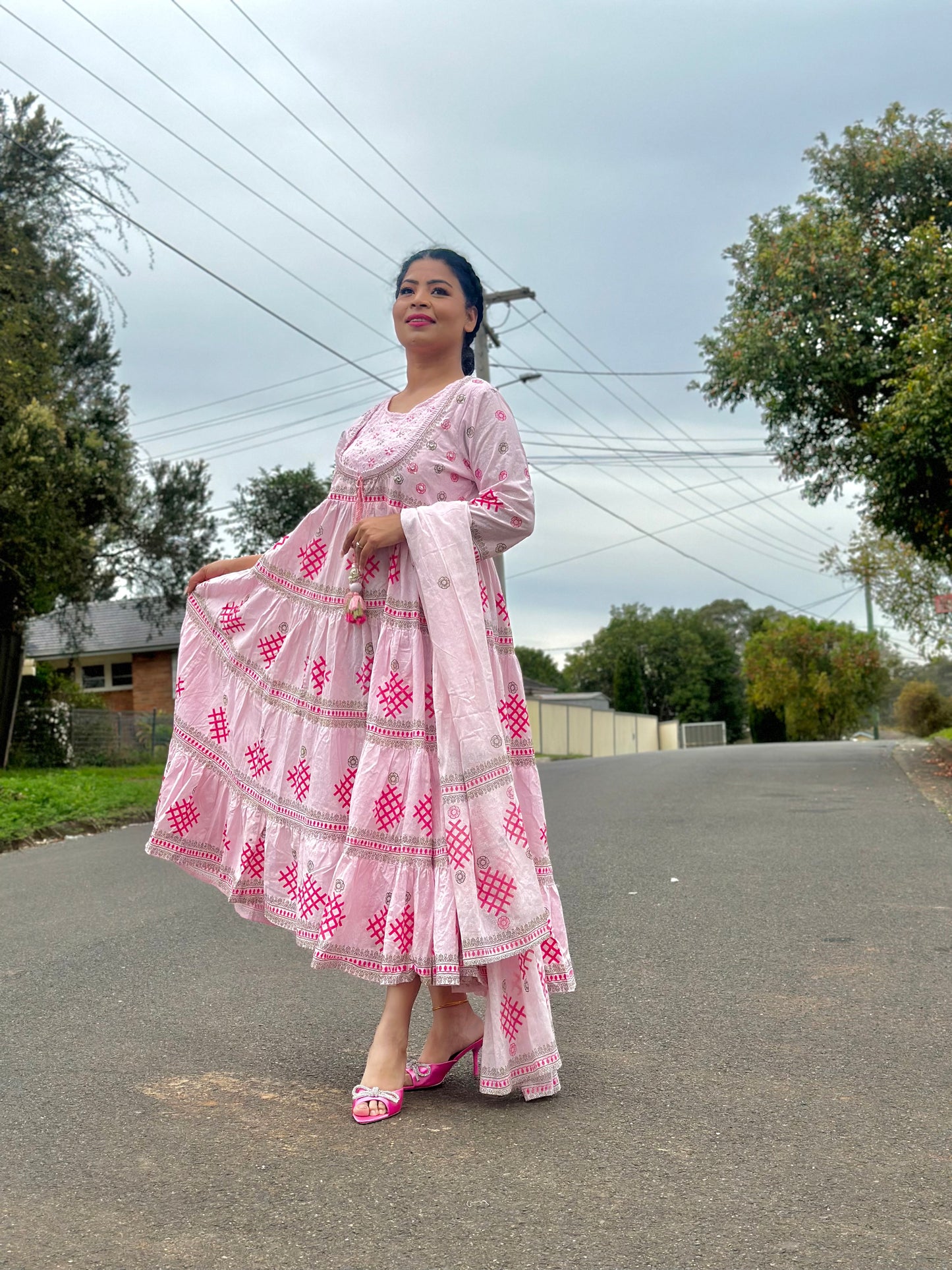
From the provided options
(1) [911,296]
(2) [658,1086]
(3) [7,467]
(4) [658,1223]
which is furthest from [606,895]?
(1) [911,296]

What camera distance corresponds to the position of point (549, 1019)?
3.02m

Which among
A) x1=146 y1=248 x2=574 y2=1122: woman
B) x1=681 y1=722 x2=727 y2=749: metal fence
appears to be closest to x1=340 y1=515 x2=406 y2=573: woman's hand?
x1=146 y1=248 x2=574 y2=1122: woman

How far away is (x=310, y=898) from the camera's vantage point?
3.14 metres

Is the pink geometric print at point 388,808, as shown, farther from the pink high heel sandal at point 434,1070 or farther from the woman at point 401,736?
the pink high heel sandal at point 434,1070

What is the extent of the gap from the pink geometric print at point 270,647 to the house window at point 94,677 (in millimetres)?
38099

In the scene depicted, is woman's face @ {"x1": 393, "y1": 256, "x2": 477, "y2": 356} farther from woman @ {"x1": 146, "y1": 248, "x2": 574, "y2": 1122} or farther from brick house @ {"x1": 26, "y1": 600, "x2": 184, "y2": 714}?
brick house @ {"x1": 26, "y1": 600, "x2": 184, "y2": 714}

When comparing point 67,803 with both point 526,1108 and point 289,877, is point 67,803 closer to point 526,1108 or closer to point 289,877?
point 289,877

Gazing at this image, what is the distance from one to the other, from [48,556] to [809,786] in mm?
9768

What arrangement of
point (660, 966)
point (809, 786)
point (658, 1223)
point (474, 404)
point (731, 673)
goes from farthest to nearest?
1. point (731, 673)
2. point (809, 786)
3. point (660, 966)
4. point (474, 404)
5. point (658, 1223)

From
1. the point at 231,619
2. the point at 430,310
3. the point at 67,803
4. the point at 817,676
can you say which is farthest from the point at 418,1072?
the point at 817,676

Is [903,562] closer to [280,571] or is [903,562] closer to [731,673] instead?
[280,571]

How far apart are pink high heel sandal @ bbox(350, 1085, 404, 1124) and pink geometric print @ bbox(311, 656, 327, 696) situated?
3.38 feet

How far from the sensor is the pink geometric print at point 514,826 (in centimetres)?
301

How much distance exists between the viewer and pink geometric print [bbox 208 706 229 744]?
356 cm
